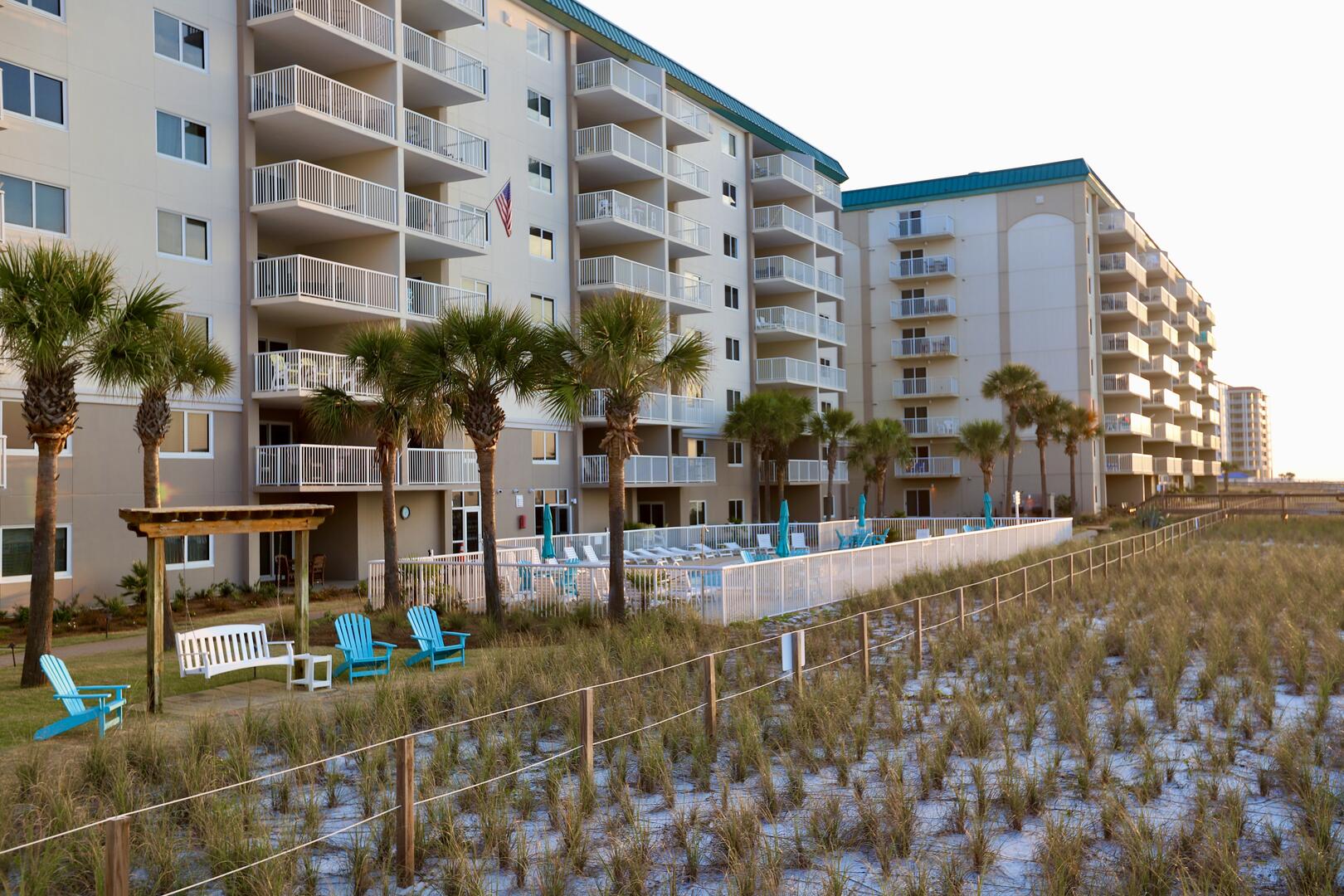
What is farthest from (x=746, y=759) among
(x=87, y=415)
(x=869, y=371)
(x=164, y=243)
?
(x=869, y=371)

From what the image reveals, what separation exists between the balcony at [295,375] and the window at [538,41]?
15617 mm

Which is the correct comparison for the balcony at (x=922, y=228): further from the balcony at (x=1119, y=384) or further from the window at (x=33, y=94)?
the window at (x=33, y=94)

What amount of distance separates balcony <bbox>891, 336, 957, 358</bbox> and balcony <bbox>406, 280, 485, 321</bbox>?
40.3 meters

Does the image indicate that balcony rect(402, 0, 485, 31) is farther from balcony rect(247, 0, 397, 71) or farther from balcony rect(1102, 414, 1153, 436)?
balcony rect(1102, 414, 1153, 436)

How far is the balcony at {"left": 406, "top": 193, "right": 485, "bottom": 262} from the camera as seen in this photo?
103 ft

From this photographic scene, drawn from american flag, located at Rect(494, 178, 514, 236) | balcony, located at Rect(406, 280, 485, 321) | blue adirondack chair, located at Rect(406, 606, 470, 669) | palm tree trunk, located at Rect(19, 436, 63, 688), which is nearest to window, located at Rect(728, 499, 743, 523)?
american flag, located at Rect(494, 178, 514, 236)

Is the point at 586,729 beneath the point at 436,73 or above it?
beneath

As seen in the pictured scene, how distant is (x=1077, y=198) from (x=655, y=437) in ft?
116

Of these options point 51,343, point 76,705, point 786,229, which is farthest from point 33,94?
point 786,229

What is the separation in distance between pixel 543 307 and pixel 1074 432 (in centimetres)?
3628

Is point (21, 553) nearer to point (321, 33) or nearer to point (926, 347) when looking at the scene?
point (321, 33)

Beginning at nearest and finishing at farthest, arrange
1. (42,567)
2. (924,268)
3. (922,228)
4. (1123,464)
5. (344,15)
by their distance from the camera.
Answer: (42,567) → (344,15) → (924,268) → (922,228) → (1123,464)

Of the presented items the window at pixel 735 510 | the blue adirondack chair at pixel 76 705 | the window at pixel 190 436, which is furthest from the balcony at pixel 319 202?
the window at pixel 735 510

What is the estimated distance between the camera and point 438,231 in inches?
1271
